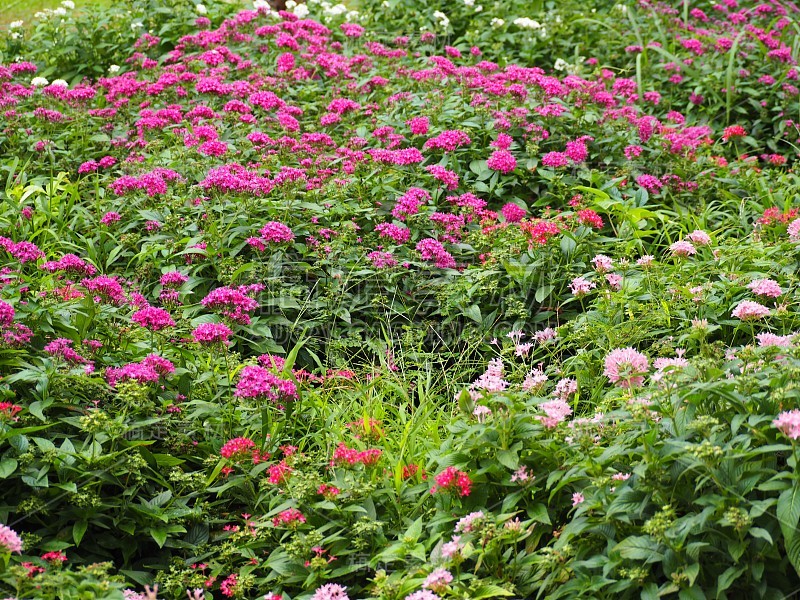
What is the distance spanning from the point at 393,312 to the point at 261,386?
125cm

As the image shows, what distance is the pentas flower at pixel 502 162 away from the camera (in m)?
4.80

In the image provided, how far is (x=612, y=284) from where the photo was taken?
3844 mm

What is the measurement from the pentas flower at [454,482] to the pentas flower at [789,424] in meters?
0.90

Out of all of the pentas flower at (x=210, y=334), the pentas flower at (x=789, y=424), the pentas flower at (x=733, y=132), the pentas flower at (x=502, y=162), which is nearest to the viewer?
the pentas flower at (x=789, y=424)

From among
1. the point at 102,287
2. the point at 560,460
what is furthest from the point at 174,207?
the point at 560,460

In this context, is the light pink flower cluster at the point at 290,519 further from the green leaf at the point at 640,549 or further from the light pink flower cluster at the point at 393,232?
the light pink flower cluster at the point at 393,232

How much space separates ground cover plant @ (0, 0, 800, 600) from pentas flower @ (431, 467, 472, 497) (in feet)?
0.34

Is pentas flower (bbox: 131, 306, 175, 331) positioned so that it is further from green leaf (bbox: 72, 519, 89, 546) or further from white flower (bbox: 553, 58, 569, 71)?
white flower (bbox: 553, 58, 569, 71)

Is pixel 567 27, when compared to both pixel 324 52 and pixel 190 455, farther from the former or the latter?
pixel 190 455

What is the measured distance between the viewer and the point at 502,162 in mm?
4797

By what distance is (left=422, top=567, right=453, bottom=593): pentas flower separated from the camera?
233cm

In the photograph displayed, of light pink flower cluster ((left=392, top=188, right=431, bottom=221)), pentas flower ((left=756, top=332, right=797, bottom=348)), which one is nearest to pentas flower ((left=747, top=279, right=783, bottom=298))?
pentas flower ((left=756, top=332, right=797, bottom=348))

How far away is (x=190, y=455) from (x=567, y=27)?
18.8ft

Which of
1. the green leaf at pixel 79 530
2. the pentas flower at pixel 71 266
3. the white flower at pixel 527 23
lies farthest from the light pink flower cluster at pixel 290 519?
the white flower at pixel 527 23
